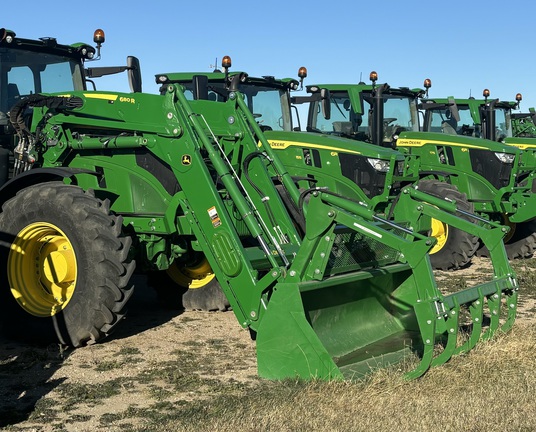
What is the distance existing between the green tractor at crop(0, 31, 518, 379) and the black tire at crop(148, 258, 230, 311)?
0.53 meters

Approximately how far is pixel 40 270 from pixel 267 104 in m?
5.01

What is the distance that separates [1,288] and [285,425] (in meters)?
3.19

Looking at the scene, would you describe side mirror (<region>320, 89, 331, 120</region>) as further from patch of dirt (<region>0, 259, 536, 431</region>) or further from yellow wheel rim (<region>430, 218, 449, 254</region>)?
patch of dirt (<region>0, 259, 536, 431</region>)

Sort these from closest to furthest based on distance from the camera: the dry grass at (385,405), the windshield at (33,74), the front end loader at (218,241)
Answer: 1. the dry grass at (385,405)
2. the front end loader at (218,241)
3. the windshield at (33,74)

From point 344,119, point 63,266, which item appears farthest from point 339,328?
point 344,119

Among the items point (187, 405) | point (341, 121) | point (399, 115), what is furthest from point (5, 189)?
point (399, 115)

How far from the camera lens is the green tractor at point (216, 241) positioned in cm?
545

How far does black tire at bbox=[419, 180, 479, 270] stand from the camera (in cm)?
1107

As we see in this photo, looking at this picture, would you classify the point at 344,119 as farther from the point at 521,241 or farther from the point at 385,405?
the point at 385,405

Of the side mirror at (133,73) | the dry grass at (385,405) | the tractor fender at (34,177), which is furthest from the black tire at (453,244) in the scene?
the tractor fender at (34,177)

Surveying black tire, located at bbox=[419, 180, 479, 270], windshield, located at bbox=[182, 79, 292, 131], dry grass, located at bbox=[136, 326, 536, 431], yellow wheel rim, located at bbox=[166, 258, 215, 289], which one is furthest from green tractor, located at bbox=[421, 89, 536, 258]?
dry grass, located at bbox=[136, 326, 536, 431]

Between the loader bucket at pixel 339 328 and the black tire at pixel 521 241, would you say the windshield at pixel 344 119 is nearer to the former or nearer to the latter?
the black tire at pixel 521 241

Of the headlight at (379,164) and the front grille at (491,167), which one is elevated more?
the headlight at (379,164)

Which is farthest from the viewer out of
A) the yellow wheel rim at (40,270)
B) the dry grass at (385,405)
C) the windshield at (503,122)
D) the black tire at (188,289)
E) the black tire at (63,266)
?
the windshield at (503,122)
